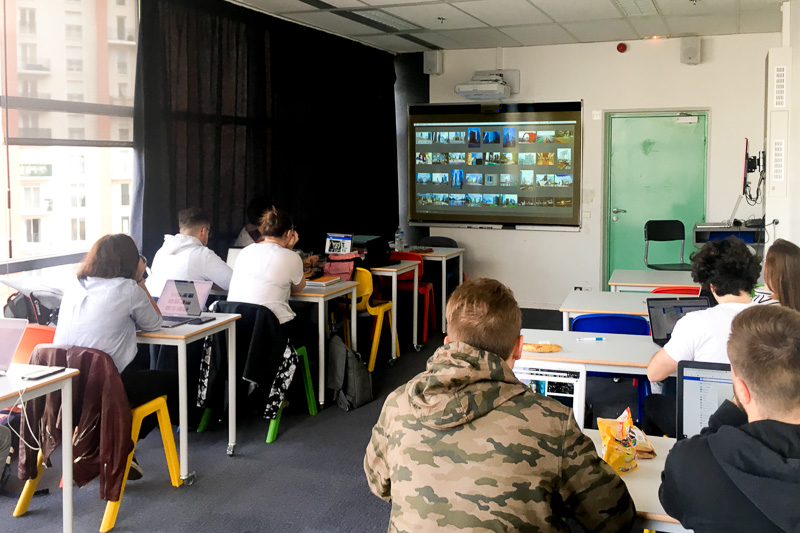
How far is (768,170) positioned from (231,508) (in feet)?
14.6

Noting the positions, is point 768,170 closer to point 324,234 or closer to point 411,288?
point 411,288

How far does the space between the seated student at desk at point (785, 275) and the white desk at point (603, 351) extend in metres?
0.60

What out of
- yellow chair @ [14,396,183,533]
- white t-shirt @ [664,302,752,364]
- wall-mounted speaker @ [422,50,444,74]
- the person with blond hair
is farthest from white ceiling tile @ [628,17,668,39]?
the person with blond hair

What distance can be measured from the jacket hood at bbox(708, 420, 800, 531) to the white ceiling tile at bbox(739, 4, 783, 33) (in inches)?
226

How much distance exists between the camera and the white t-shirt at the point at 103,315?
3.49 meters

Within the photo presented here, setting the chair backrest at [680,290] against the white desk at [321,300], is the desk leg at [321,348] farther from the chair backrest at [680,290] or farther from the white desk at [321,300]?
the chair backrest at [680,290]

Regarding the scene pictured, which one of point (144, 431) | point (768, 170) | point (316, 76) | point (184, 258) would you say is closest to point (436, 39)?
point (316, 76)

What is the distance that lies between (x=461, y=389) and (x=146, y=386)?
2.37 meters

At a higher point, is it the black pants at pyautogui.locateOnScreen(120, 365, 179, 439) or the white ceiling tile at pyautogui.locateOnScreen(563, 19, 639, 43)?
the white ceiling tile at pyautogui.locateOnScreen(563, 19, 639, 43)

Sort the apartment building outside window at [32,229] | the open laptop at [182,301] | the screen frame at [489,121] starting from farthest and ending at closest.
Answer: the screen frame at [489,121]
the apartment building outside window at [32,229]
the open laptop at [182,301]

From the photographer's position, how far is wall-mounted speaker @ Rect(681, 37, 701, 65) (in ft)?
24.6

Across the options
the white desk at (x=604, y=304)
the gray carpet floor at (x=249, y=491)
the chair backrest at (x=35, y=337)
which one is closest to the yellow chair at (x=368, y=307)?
the gray carpet floor at (x=249, y=491)

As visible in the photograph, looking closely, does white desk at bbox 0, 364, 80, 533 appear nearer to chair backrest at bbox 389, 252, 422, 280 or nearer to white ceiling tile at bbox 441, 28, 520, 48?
chair backrest at bbox 389, 252, 422, 280

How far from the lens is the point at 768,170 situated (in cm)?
571
